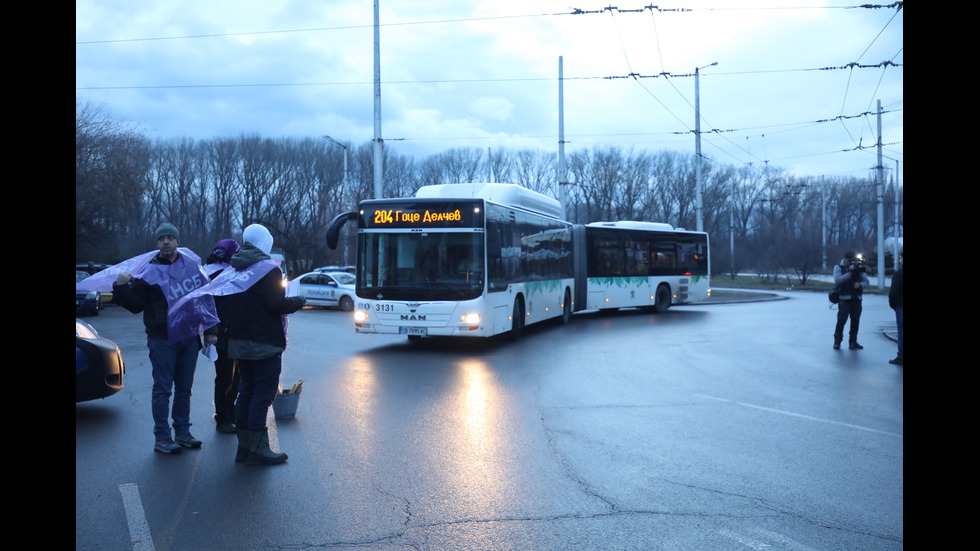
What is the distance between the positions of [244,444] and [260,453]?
150 mm

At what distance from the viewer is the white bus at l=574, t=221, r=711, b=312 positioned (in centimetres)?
2400

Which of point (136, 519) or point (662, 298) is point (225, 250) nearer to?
point (136, 519)

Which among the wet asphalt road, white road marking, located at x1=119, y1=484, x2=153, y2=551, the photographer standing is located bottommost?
the wet asphalt road

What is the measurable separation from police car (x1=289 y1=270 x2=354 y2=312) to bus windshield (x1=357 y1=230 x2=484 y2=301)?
1386 centimetres

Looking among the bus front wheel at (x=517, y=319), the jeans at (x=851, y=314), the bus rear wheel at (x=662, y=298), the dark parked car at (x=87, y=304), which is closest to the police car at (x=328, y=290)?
the dark parked car at (x=87, y=304)

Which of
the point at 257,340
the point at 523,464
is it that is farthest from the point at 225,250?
the point at 523,464

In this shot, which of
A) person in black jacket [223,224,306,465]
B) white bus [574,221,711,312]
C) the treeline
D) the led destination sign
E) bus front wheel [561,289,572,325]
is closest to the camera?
person in black jacket [223,224,306,465]

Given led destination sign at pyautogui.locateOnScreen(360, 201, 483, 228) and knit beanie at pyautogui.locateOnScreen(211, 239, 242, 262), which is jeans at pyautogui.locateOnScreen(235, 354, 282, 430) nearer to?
knit beanie at pyautogui.locateOnScreen(211, 239, 242, 262)

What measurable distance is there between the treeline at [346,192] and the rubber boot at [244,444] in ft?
103

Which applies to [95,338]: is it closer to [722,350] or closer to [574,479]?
[574,479]

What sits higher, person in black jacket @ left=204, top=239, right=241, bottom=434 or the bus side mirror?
the bus side mirror

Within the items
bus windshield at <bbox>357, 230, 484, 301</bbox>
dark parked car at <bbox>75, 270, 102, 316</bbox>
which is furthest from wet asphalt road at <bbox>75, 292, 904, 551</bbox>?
dark parked car at <bbox>75, 270, 102, 316</bbox>

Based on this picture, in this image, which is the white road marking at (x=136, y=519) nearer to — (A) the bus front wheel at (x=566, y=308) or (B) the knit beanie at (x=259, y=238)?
(B) the knit beanie at (x=259, y=238)
